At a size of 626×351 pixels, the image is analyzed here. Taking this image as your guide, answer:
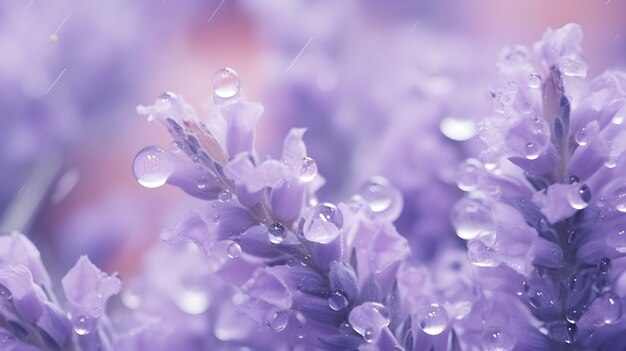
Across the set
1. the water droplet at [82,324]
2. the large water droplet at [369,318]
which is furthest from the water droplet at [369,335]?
the water droplet at [82,324]

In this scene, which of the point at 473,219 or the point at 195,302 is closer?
the point at 473,219

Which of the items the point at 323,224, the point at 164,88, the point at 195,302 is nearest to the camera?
the point at 323,224

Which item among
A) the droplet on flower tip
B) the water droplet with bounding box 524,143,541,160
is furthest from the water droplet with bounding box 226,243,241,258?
the water droplet with bounding box 524,143,541,160

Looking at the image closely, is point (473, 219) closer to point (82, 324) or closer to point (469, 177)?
point (469, 177)

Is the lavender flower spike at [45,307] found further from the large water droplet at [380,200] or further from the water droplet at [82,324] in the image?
the large water droplet at [380,200]

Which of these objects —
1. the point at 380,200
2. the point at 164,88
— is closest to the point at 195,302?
the point at 380,200

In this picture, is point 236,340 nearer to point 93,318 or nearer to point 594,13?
point 93,318
